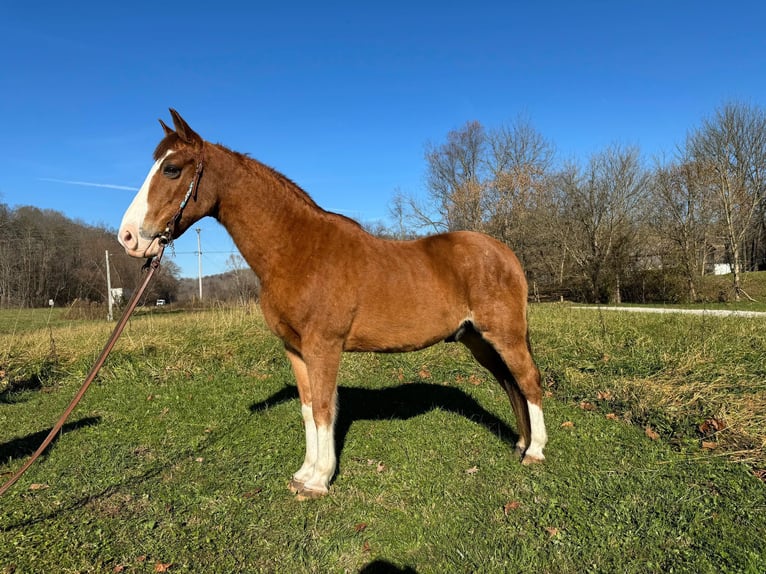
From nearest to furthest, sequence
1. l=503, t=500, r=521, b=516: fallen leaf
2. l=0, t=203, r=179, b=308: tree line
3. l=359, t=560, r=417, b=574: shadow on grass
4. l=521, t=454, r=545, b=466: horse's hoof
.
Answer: l=359, t=560, r=417, b=574: shadow on grass, l=503, t=500, r=521, b=516: fallen leaf, l=521, t=454, r=545, b=466: horse's hoof, l=0, t=203, r=179, b=308: tree line

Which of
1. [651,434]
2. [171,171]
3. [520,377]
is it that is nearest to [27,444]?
[171,171]

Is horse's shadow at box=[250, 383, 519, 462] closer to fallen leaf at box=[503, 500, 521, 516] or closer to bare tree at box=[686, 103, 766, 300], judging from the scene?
fallen leaf at box=[503, 500, 521, 516]

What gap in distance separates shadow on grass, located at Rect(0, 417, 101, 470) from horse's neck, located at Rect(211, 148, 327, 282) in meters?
3.25

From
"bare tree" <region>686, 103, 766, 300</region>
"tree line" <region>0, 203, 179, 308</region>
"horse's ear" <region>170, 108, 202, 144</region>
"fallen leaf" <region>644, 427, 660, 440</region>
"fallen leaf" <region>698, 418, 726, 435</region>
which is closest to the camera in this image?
"horse's ear" <region>170, 108, 202, 144</region>

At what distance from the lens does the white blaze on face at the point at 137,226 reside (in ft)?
9.08

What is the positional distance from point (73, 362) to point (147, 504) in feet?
19.9

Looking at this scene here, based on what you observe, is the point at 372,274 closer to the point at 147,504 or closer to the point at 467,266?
the point at 467,266

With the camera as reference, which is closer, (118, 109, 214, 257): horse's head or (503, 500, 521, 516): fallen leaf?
(118, 109, 214, 257): horse's head

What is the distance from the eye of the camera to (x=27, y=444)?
452cm

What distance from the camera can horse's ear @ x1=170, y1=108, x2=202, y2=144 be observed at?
113 inches

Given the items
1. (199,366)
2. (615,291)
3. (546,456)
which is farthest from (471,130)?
(546,456)

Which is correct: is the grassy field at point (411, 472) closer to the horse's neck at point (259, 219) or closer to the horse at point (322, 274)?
the horse at point (322, 274)

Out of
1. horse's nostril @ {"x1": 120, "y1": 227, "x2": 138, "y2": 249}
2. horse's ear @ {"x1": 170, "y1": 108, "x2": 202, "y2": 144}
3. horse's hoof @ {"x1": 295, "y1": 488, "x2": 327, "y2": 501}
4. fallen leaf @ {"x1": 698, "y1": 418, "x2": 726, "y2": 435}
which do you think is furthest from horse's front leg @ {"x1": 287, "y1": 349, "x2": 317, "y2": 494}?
fallen leaf @ {"x1": 698, "y1": 418, "x2": 726, "y2": 435}

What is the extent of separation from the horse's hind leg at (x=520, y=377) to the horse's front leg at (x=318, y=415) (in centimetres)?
134
